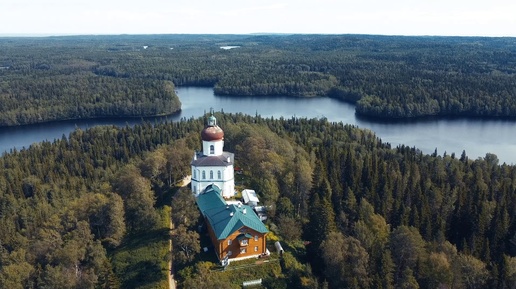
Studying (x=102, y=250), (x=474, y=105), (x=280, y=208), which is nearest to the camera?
(x=102, y=250)

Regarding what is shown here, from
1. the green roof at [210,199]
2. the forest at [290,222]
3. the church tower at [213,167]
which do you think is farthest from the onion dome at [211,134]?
the forest at [290,222]

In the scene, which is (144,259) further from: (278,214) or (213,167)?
(278,214)

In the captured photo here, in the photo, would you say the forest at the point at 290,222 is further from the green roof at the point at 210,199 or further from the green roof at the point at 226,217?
the green roof at the point at 210,199

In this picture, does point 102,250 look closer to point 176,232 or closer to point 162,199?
point 176,232

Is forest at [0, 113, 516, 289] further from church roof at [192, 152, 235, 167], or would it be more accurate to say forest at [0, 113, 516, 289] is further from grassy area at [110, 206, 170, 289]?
church roof at [192, 152, 235, 167]

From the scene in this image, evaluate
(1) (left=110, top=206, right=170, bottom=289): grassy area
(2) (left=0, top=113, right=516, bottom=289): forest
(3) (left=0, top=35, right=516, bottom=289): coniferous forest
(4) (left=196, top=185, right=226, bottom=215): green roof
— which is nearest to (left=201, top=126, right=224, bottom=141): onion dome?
(4) (left=196, top=185, right=226, bottom=215): green roof

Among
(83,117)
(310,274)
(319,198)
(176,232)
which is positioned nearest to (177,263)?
(176,232)

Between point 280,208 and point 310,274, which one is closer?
point 310,274
